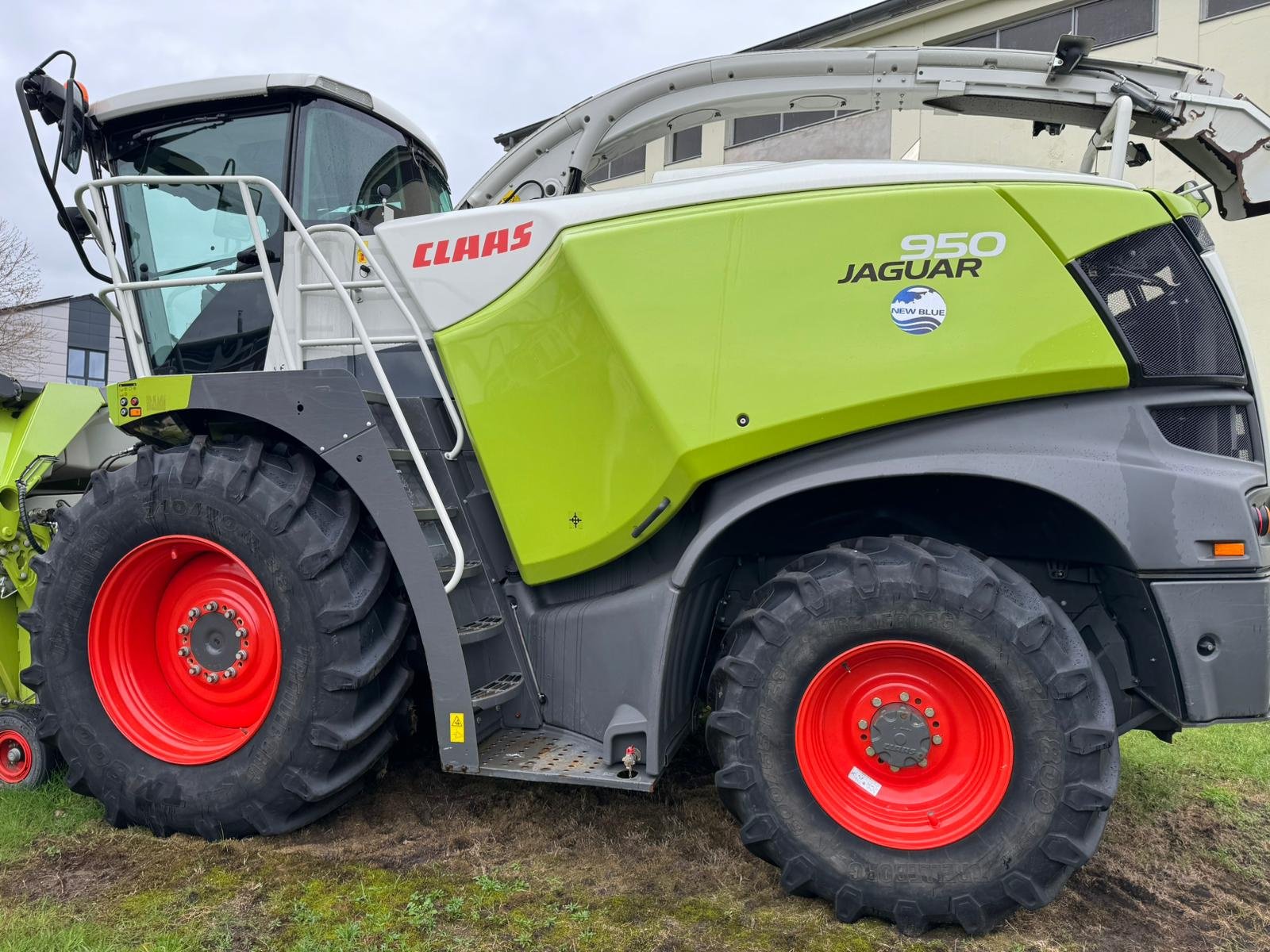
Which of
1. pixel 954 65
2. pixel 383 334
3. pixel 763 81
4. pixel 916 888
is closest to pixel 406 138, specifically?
pixel 383 334

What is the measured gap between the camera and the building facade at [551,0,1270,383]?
1021 centimetres

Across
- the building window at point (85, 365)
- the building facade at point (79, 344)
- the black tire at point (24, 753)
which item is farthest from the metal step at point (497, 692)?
the building window at point (85, 365)

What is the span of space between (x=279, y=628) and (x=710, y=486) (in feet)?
5.04

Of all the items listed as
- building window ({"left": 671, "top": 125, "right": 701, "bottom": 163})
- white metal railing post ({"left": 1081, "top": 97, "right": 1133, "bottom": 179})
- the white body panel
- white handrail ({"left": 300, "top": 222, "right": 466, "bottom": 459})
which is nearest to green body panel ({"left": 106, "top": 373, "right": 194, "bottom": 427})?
white handrail ({"left": 300, "top": 222, "right": 466, "bottom": 459})

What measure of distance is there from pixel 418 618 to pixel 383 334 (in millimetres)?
1201

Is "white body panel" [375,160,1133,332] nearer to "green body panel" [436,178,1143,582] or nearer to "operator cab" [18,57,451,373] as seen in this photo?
"green body panel" [436,178,1143,582]

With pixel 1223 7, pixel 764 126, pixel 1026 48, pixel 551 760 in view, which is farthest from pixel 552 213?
pixel 764 126

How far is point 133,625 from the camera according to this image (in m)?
3.11

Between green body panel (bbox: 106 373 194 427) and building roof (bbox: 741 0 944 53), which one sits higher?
building roof (bbox: 741 0 944 53)

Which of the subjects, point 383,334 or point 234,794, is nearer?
point 234,794

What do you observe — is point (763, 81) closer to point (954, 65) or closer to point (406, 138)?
point (954, 65)

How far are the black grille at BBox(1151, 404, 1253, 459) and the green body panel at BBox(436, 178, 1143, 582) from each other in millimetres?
186

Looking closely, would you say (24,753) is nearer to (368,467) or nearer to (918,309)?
(368,467)

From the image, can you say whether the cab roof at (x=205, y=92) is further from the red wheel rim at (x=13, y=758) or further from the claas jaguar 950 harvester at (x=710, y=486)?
the red wheel rim at (x=13, y=758)
